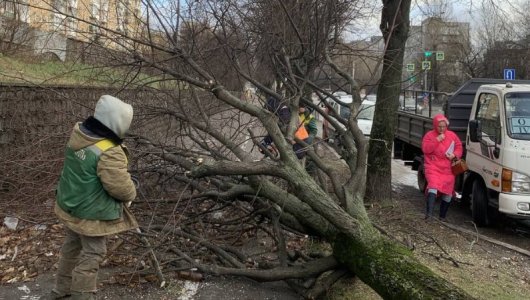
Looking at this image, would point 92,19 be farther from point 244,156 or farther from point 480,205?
point 480,205

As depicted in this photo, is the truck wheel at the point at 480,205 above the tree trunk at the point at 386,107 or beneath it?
beneath

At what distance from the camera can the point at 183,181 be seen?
5797 millimetres

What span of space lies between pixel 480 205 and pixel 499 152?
0.94 meters

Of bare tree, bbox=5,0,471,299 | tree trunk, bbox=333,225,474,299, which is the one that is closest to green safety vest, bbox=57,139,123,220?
bare tree, bbox=5,0,471,299

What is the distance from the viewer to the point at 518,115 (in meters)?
7.65

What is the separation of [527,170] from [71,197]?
5829 mm

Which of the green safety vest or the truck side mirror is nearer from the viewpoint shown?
the green safety vest

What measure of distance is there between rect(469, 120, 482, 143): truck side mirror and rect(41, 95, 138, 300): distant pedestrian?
5.64m

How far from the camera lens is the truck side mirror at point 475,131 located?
7902mm

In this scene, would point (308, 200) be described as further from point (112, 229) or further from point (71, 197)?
point (71, 197)

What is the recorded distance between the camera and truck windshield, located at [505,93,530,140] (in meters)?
7.45

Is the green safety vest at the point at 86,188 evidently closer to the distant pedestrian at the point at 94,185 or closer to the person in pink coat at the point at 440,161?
the distant pedestrian at the point at 94,185

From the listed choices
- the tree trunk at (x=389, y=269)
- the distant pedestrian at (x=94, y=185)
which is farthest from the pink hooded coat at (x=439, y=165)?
the distant pedestrian at (x=94, y=185)

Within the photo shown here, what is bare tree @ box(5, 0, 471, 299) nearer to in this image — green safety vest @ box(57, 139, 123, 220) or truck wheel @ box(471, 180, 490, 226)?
green safety vest @ box(57, 139, 123, 220)
